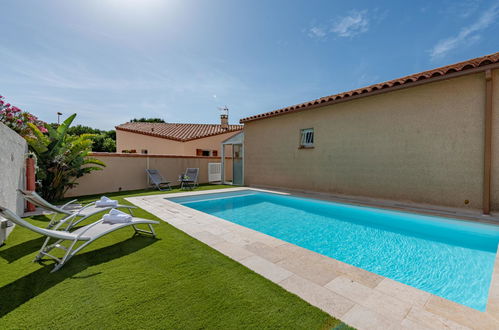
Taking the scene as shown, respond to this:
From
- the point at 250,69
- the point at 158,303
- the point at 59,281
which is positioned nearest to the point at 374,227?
the point at 158,303

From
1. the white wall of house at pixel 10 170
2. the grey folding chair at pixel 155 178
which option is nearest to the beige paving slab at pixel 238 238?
the white wall of house at pixel 10 170

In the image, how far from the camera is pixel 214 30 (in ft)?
35.6

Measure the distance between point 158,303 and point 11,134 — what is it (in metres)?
6.79

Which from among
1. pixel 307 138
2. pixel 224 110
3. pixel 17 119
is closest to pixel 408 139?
pixel 307 138

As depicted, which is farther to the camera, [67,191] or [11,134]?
[67,191]

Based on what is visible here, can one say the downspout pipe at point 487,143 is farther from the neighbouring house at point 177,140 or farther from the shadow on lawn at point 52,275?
the neighbouring house at point 177,140

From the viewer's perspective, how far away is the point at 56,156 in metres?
8.83

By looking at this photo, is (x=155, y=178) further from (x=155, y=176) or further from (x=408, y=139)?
(x=408, y=139)

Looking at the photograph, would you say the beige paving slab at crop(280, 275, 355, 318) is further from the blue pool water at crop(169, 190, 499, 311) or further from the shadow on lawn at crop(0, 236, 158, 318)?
the shadow on lawn at crop(0, 236, 158, 318)

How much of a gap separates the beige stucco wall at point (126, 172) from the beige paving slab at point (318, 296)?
1234 centimetres

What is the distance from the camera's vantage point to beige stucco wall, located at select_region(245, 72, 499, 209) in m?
7.02

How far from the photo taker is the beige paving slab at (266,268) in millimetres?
3158

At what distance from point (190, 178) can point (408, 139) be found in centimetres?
1202

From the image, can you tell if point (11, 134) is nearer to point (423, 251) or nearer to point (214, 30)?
point (214, 30)
